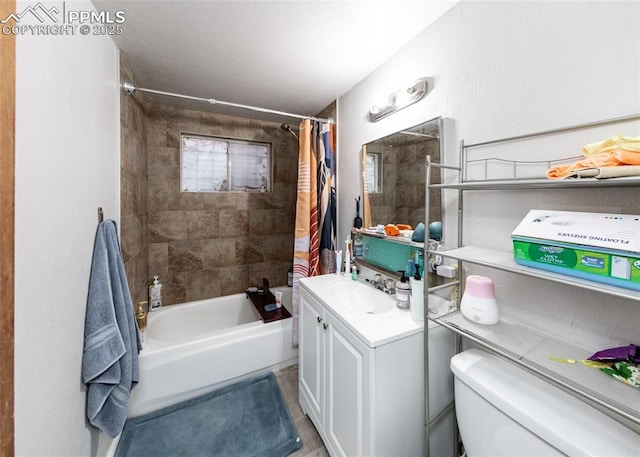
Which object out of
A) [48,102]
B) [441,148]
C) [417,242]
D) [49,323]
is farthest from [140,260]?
[441,148]

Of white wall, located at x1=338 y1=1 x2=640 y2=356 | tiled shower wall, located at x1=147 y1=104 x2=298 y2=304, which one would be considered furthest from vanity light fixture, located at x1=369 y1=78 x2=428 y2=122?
tiled shower wall, located at x1=147 y1=104 x2=298 y2=304

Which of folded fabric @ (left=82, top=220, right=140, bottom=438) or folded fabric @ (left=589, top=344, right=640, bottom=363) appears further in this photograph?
folded fabric @ (left=82, top=220, right=140, bottom=438)

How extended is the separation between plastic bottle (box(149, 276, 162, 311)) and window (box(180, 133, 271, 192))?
910mm

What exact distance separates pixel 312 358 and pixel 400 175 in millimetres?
1212

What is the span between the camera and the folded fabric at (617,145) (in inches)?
22.6

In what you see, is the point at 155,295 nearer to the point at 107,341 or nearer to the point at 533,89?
the point at 107,341

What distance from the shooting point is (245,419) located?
5.07ft

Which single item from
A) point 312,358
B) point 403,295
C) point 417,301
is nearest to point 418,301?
point 417,301

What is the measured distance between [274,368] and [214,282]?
42.0 inches

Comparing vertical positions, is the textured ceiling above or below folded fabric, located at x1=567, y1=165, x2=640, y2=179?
above

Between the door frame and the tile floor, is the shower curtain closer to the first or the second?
the tile floor

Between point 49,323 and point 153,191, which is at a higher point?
point 153,191

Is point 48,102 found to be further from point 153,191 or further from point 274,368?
point 274,368

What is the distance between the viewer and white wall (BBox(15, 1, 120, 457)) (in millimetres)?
664
